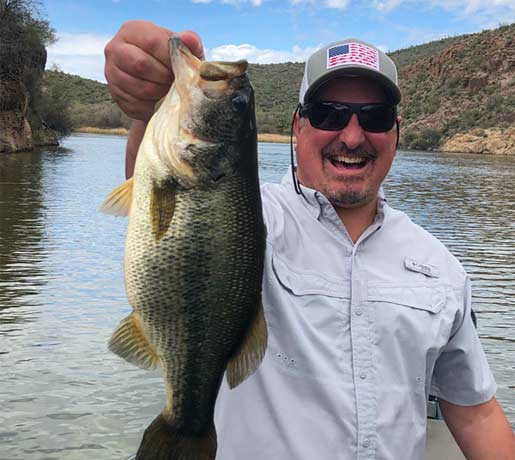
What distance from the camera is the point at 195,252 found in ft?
6.67

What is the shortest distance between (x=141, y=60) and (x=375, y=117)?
94 cm

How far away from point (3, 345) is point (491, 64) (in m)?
70.0

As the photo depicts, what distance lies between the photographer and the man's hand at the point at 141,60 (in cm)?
206

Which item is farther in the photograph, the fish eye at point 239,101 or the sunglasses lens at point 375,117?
the sunglasses lens at point 375,117

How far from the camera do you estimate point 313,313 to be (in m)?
2.41

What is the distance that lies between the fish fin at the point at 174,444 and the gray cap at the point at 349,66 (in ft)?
4.22

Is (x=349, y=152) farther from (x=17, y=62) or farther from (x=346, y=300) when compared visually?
(x=17, y=62)

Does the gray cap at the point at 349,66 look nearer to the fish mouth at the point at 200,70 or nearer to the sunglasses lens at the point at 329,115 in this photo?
the sunglasses lens at the point at 329,115

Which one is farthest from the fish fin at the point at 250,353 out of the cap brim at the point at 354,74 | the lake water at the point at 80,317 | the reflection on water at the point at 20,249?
the reflection on water at the point at 20,249

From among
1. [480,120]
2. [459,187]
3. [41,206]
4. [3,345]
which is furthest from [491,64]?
[3,345]

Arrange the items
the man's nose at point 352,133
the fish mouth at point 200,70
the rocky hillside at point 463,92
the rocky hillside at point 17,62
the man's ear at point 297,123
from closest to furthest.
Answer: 1. the fish mouth at point 200,70
2. the man's nose at point 352,133
3. the man's ear at point 297,123
4. the rocky hillside at point 17,62
5. the rocky hillside at point 463,92

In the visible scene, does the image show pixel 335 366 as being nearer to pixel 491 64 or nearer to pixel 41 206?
pixel 41 206

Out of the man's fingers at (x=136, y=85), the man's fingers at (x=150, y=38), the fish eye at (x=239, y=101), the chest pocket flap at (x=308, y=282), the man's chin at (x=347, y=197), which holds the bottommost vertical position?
the chest pocket flap at (x=308, y=282)

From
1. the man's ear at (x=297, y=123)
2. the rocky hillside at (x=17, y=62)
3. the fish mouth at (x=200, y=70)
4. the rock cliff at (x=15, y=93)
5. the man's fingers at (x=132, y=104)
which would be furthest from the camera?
the rock cliff at (x=15, y=93)
